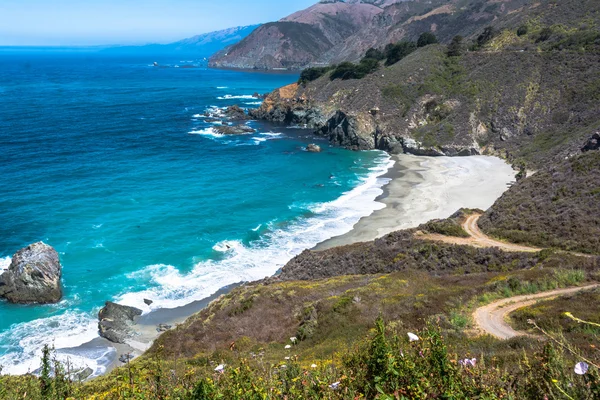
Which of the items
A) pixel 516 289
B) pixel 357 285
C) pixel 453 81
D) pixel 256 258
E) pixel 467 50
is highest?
pixel 467 50

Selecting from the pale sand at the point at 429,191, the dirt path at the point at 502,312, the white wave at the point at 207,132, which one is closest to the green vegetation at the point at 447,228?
the pale sand at the point at 429,191

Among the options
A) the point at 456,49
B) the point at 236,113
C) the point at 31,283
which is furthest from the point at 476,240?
the point at 236,113

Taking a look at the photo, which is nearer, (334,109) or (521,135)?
(521,135)

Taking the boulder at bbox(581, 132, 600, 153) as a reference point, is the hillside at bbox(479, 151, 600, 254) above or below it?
below

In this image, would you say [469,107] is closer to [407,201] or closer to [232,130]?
[407,201]

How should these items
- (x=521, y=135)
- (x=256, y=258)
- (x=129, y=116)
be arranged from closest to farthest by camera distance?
(x=256, y=258) → (x=521, y=135) → (x=129, y=116)

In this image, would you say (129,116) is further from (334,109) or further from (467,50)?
(467,50)

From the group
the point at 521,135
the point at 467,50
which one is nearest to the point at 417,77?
the point at 467,50

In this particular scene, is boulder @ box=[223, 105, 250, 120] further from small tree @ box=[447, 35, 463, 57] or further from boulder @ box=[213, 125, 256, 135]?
small tree @ box=[447, 35, 463, 57]

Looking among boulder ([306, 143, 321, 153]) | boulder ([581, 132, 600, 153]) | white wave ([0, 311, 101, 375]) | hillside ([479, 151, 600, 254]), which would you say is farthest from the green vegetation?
boulder ([306, 143, 321, 153])
